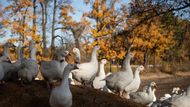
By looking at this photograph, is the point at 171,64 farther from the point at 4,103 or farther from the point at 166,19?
the point at 4,103

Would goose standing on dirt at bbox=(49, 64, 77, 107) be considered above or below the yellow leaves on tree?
below

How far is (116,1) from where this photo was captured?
45156 mm

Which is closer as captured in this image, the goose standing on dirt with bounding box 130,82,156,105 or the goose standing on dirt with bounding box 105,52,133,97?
the goose standing on dirt with bounding box 105,52,133,97

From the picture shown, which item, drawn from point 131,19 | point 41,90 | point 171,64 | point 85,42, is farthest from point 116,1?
point 41,90

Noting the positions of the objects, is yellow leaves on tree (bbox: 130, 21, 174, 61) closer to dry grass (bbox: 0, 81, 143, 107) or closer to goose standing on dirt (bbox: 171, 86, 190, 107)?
dry grass (bbox: 0, 81, 143, 107)

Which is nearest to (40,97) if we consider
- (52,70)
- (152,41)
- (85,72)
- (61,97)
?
(52,70)

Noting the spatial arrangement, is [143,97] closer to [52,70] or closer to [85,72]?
[85,72]

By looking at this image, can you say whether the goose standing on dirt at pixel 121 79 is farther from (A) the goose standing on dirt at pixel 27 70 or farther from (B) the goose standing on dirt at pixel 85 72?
(A) the goose standing on dirt at pixel 27 70

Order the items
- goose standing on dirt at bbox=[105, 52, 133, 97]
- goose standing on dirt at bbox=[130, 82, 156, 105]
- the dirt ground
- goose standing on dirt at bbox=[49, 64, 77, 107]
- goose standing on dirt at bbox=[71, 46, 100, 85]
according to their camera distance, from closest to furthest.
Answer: goose standing on dirt at bbox=[49, 64, 77, 107] → the dirt ground → goose standing on dirt at bbox=[71, 46, 100, 85] → goose standing on dirt at bbox=[105, 52, 133, 97] → goose standing on dirt at bbox=[130, 82, 156, 105]

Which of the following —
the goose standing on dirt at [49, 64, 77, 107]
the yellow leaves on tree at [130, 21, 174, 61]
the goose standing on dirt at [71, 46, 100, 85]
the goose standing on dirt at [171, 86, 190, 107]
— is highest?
the yellow leaves on tree at [130, 21, 174, 61]

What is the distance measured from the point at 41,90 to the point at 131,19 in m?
5.73

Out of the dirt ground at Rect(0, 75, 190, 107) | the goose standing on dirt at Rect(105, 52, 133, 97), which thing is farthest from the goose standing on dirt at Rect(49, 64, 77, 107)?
the goose standing on dirt at Rect(105, 52, 133, 97)

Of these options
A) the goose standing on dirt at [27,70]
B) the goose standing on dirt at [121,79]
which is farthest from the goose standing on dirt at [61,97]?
the goose standing on dirt at [121,79]

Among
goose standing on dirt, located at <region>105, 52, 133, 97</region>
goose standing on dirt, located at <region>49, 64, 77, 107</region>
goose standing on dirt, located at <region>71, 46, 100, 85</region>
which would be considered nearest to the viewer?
goose standing on dirt, located at <region>49, 64, 77, 107</region>
